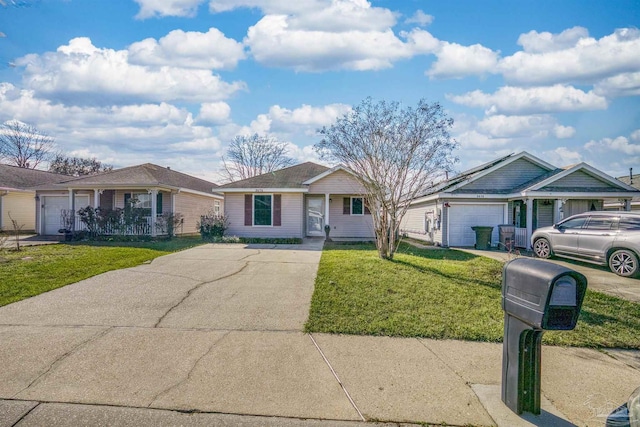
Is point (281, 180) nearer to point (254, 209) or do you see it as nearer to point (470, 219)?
A: point (254, 209)

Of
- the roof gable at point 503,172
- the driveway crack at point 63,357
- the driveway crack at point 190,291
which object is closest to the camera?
the driveway crack at point 63,357

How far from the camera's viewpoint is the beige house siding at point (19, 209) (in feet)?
71.6

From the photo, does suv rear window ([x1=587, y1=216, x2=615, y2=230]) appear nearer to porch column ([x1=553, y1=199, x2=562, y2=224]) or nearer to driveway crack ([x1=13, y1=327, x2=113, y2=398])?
porch column ([x1=553, y1=199, x2=562, y2=224])

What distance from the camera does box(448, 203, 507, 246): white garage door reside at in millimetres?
16547

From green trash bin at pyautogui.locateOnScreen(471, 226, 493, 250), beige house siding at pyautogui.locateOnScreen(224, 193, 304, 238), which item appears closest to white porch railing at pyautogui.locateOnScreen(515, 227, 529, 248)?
green trash bin at pyautogui.locateOnScreen(471, 226, 493, 250)

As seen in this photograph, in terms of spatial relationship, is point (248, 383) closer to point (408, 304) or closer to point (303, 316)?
point (303, 316)

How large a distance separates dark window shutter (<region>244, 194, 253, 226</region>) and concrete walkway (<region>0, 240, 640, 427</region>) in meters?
12.2

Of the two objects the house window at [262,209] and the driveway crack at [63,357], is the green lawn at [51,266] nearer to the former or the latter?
the driveway crack at [63,357]

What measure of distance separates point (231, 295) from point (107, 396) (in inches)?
139

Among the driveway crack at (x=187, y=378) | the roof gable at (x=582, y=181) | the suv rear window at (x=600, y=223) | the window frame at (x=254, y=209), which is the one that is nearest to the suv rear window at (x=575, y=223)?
the suv rear window at (x=600, y=223)

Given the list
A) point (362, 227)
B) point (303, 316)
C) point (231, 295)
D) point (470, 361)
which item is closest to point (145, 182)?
point (362, 227)

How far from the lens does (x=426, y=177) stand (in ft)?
37.3

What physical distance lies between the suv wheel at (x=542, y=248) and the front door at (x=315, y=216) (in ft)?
33.6

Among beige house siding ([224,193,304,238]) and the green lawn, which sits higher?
beige house siding ([224,193,304,238])
